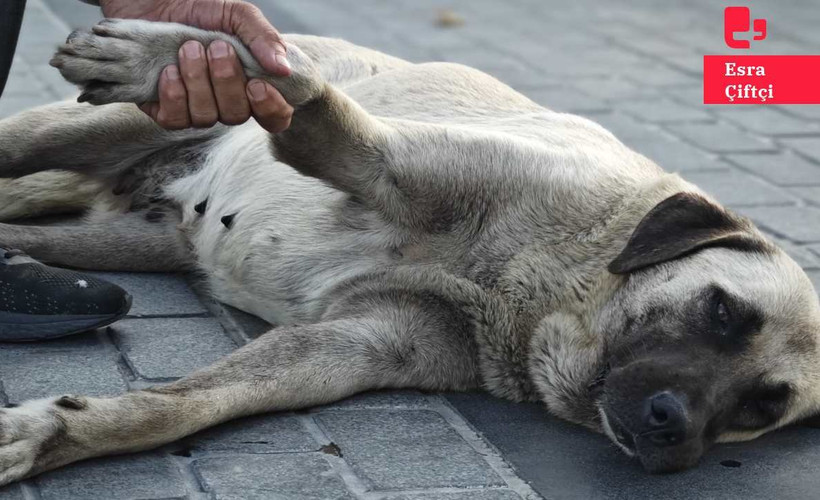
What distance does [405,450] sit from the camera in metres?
3.27

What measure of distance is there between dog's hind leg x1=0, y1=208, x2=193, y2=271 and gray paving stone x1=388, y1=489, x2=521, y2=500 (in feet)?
5.56

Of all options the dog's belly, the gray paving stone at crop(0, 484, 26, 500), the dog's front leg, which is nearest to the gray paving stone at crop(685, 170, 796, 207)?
the dog's belly

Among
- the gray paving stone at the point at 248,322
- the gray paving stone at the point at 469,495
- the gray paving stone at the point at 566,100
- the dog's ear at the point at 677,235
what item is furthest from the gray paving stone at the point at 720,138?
the gray paving stone at the point at 469,495

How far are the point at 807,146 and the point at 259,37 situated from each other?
4320 millimetres

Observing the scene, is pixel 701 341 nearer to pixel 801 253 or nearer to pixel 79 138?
pixel 801 253

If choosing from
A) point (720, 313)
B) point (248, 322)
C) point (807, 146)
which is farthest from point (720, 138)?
point (248, 322)

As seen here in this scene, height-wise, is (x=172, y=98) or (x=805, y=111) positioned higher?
(x=172, y=98)

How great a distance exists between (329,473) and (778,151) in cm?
430

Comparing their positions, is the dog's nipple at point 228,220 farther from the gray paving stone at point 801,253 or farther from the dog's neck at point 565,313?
the gray paving stone at point 801,253

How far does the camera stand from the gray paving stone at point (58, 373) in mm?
3326

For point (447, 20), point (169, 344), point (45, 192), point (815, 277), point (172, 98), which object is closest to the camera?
point (172, 98)

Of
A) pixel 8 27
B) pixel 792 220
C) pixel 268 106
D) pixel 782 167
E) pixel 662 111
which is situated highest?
pixel 8 27

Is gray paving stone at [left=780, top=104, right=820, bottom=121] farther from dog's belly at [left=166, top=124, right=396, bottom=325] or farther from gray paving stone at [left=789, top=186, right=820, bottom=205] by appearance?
dog's belly at [left=166, top=124, right=396, bottom=325]

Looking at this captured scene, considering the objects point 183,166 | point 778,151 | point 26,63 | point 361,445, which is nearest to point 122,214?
point 183,166
